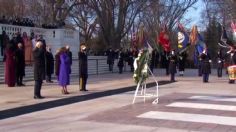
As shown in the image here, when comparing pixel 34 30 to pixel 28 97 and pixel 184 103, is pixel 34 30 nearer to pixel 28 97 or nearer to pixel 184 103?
pixel 28 97

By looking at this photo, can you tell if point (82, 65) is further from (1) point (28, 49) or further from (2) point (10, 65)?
(1) point (28, 49)

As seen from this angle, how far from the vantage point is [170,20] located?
53.9 metres

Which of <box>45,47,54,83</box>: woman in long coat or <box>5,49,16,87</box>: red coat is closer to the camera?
<box>5,49,16,87</box>: red coat

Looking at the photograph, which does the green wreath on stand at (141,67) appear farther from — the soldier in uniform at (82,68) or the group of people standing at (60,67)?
the soldier in uniform at (82,68)

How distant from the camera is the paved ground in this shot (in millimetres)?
9812

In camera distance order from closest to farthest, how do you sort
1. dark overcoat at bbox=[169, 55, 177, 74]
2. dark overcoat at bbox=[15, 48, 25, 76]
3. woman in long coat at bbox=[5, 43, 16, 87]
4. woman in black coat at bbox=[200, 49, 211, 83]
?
woman in long coat at bbox=[5, 43, 16, 87] < dark overcoat at bbox=[15, 48, 25, 76] < woman in black coat at bbox=[200, 49, 211, 83] < dark overcoat at bbox=[169, 55, 177, 74]

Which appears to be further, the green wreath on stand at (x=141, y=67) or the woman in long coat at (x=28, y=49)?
the woman in long coat at (x=28, y=49)

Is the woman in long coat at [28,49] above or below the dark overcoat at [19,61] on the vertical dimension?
above

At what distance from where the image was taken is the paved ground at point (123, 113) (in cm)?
981

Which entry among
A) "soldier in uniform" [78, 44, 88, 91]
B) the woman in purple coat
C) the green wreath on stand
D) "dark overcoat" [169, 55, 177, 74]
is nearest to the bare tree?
"dark overcoat" [169, 55, 177, 74]

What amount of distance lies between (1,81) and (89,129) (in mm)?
12112

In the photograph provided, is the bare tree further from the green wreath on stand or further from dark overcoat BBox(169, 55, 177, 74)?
the green wreath on stand

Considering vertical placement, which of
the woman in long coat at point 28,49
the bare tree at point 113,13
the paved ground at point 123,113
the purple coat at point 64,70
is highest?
the bare tree at point 113,13

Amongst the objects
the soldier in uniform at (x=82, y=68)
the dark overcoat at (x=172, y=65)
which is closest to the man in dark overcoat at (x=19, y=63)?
the soldier in uniform at (x=82, y=68)
